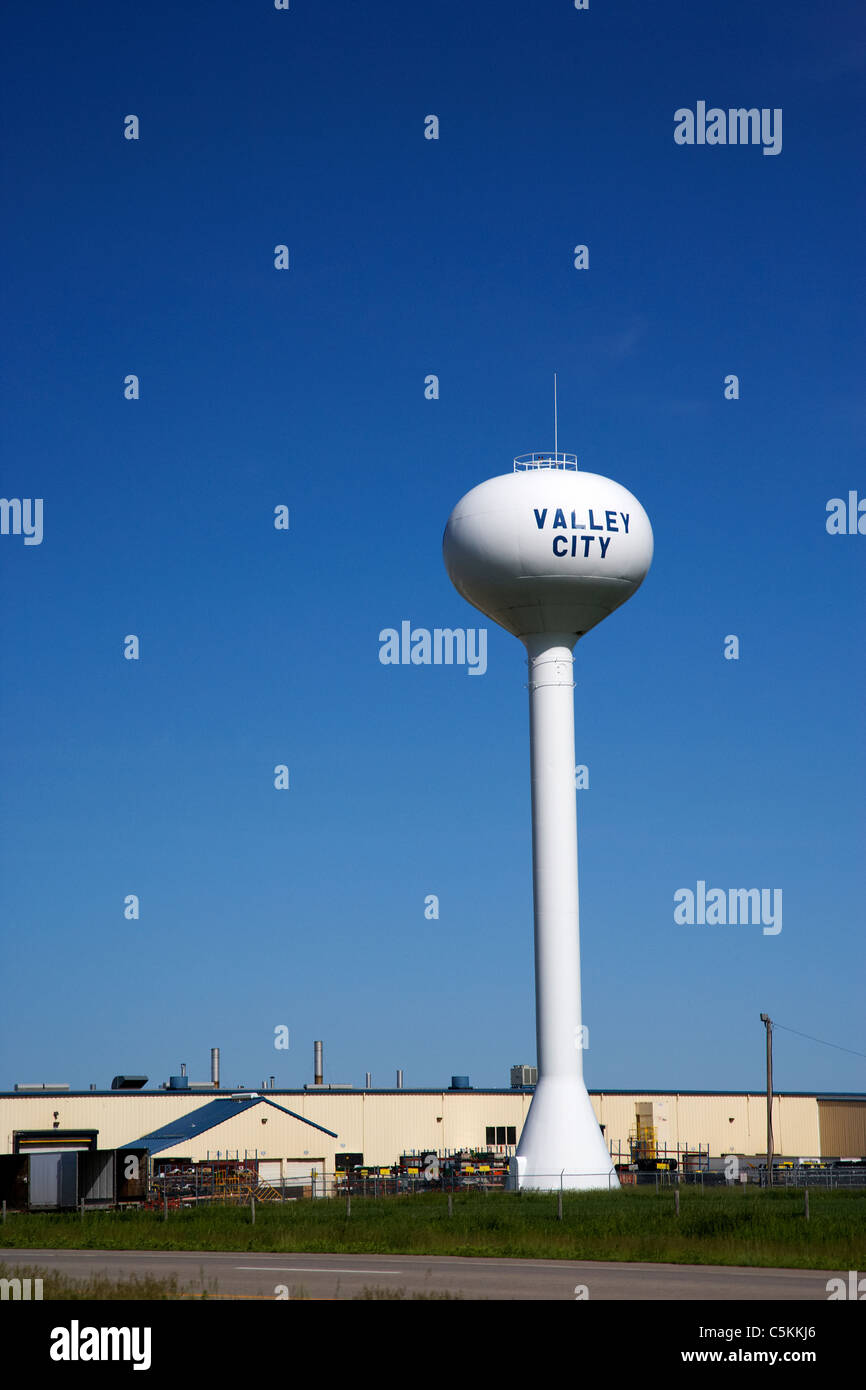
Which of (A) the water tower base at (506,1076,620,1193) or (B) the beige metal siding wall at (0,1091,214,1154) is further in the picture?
(B) the beige metal siding wall at (0,1091,214,1154)

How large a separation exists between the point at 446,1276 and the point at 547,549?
2553 centimetres

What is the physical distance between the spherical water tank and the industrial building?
1846cm

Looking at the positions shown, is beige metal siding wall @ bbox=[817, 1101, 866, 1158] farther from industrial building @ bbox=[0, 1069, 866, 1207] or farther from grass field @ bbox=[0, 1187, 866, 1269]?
grass field @ bbox=[0, 1187, 866, 1269]

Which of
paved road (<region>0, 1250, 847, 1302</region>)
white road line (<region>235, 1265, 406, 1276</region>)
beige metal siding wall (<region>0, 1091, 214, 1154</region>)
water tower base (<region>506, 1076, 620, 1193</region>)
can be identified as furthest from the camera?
beige metal siding wall (<region>0, 1091, 214, 1154</region>)

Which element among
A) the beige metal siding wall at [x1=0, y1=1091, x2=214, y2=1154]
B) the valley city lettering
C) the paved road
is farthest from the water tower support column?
the beige metal siding wall at [x1=0, y1=1091, x2=214, y2=1154]

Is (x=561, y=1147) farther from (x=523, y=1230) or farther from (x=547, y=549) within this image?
(x=547, y=549)

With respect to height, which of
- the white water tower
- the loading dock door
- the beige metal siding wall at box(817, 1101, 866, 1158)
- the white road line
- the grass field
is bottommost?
the beige metal siding wall at box(817, 1101, 866, 1158)

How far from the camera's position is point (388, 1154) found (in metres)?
65.8

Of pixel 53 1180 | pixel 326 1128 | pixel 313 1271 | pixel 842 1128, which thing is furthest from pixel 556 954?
pixel 842 1128

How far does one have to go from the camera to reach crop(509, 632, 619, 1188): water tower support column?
42688 mm

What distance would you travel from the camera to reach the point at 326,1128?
2544 inches
